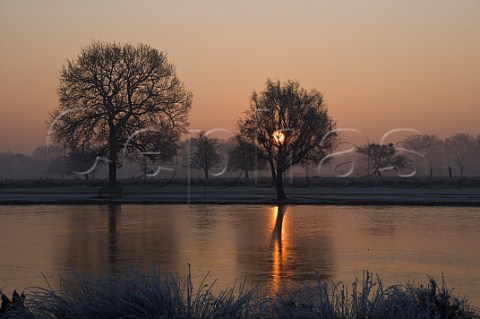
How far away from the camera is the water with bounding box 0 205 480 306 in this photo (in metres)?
14.1

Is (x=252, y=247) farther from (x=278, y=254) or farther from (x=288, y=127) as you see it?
(x=288, y=127)

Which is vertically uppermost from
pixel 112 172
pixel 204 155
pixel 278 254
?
pixel 204 155

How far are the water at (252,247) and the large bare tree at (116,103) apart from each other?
26.6m

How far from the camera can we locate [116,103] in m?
58.8

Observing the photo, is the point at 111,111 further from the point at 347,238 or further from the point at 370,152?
the point at 370,152

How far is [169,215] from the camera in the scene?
33.2 meters

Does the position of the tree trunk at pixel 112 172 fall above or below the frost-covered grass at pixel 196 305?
above

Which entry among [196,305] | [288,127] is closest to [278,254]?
[196,305]

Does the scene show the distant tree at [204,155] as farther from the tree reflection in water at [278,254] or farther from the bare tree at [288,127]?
the tree reflection in water at [278,254]

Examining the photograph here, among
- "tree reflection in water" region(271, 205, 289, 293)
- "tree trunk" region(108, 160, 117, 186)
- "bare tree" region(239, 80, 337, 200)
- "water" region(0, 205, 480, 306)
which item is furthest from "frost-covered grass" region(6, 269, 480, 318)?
"tree trunk" region(108, 160, 117, 186)

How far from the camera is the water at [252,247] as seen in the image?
555 inches

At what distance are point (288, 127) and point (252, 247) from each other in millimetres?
32261

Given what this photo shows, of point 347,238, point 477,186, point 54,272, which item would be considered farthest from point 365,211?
point 477,186

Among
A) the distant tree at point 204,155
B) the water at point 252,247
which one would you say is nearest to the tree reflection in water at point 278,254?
the water at point 252,247
